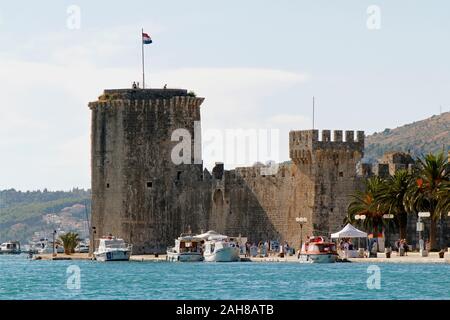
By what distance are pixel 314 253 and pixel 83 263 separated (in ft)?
55.3

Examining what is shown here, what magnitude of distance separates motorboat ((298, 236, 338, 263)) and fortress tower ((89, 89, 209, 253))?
14.4 metres

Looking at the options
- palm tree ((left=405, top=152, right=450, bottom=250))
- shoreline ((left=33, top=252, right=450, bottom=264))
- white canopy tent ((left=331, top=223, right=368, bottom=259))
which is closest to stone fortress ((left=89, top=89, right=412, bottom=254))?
shoreline ((left=33, top=252, right=450, bottom=264))

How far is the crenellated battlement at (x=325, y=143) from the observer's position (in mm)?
71625

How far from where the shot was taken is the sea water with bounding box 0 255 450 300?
155 ft

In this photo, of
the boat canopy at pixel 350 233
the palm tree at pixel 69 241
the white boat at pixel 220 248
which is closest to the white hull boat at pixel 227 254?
the white boat at pixel 220 248

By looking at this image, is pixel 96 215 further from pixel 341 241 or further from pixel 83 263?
pixel 341 241

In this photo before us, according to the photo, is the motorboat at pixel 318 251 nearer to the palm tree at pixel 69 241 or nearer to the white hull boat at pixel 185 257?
the white hull boat at pixel 185 257

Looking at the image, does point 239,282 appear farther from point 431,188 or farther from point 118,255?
point 118,255

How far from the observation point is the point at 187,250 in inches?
2972

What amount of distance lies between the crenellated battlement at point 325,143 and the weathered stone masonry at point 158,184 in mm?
4070

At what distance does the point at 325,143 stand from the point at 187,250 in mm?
9499

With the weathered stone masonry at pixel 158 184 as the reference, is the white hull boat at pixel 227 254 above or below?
below
